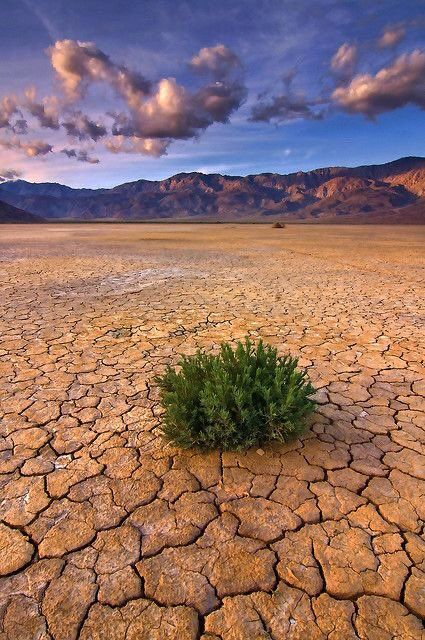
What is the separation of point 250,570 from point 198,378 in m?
1.44

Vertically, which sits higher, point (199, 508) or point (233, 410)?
point (233, 410)

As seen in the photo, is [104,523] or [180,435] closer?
[104,523]

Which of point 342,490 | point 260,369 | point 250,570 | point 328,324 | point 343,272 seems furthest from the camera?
point 343,272

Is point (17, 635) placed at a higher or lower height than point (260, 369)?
lower

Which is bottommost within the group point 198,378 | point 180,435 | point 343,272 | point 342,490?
point 343,272

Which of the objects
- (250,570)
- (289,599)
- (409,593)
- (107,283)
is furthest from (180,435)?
(107,283)

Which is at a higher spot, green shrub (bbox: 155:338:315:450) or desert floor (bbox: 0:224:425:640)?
green shrub (bbox: 155:338:315:450)

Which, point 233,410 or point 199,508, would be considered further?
point 233,410

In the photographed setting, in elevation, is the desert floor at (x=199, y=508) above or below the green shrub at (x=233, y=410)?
below

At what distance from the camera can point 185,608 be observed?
172 centimetres

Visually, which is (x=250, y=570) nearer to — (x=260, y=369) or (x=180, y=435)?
(x=180, y=435)

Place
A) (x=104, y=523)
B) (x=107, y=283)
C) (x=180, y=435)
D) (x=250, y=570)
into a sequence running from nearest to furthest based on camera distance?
(x=250, y=570) → (x=104, y=523) → (x=180, y=435) → (x=107, y=283)

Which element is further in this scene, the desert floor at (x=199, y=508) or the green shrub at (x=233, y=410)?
the green shrub at (x=233, y=410)

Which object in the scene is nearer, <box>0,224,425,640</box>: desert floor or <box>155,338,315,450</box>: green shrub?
<box>0,224,425,640</box>: desert floor
